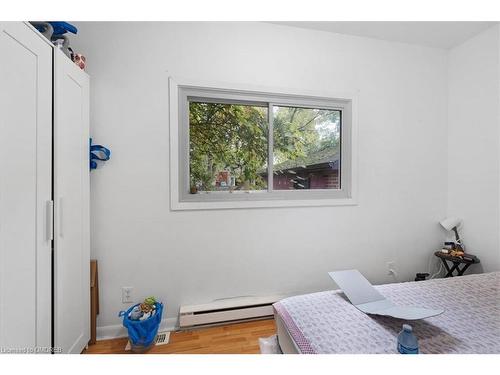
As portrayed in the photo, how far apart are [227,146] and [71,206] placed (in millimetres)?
1246

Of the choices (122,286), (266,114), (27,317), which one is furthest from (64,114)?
(266,114)

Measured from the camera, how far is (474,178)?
234 cm

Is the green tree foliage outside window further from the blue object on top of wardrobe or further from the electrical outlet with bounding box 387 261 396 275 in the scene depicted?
the electrical outlet with bounding box 387 261 396 275

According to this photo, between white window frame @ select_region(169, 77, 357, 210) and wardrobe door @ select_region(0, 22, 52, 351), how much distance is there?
0.82 meters

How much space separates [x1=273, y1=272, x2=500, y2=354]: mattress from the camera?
100 cm

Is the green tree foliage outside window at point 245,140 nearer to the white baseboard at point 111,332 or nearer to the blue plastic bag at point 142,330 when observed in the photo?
the blue plastic bag at point 142,330

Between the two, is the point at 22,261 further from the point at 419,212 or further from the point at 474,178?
the point at 474,178

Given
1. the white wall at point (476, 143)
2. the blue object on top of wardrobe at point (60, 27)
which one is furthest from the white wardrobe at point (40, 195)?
the white wall at point (476, 143)

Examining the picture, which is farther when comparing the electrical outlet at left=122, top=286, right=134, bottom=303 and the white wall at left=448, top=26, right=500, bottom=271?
the white wall at left=448, top=26, right=500, bottom=271

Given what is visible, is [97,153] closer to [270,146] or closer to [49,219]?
[49,219]

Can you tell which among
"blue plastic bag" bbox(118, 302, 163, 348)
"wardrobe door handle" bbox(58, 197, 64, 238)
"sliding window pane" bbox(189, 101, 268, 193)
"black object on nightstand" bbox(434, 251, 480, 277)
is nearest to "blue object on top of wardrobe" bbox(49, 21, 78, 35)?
"sliding window pane" bbox(189, 101, 268, 193)

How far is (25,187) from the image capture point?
1.07 metres

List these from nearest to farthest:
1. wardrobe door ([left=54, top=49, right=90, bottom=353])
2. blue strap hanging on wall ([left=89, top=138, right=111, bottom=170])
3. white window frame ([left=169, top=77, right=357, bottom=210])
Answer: wardrobe door ([left=54, top=49, right=90, bottom=353]), blue strap hanging on wall ([left=89, top=138, right=111, bottom=170]), white window frame ([left=169, top=77, right=357, bottom=210])

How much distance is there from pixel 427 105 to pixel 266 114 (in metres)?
1.77
